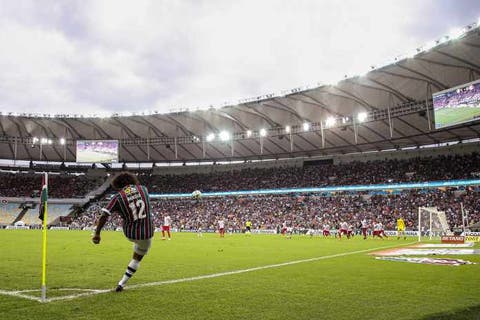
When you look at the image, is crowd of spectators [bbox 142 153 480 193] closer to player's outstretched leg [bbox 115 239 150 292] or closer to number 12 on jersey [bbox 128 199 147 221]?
player's outstretched leg [bbox 115 239 150 292]

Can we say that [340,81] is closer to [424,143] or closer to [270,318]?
[424,143]

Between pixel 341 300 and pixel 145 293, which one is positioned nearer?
pixel 341 300

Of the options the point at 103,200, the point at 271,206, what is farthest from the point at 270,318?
the point at 103,200

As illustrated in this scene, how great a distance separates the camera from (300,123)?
49156mm

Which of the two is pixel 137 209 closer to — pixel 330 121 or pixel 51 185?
pixel 330 121

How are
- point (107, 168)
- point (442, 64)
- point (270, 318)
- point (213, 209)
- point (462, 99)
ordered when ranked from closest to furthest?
point (270, 318) → point (462, 99) → point (442, 64) → point (213, 209) → point (107, 168)

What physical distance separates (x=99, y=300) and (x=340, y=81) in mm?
36149

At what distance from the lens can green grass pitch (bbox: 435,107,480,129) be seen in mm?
29391

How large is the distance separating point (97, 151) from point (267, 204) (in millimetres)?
25752

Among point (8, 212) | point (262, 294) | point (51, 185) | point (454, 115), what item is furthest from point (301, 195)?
point (262, 294)

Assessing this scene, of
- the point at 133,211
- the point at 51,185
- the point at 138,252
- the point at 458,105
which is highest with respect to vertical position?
the point at 458,105

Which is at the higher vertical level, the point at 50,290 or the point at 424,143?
the point at 424,143

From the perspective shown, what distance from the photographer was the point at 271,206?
52.3 metres

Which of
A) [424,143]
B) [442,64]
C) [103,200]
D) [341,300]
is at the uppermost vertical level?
[442,64]
